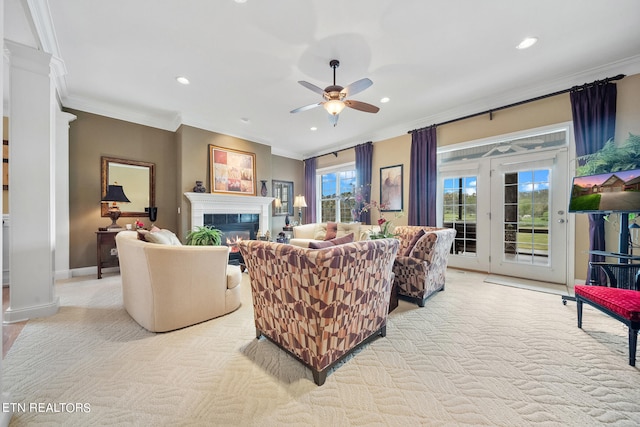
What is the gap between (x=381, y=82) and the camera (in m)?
3.40

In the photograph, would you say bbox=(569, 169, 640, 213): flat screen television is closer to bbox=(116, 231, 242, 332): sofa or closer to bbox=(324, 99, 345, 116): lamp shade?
bbox=(324, 99, 345, 116): lamp shade

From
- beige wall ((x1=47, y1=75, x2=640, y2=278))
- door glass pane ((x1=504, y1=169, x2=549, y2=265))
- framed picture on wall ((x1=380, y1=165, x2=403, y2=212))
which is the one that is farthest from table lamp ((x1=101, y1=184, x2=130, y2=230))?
door glass pane ((x1=504, y1=169, x2=549, y2=265))

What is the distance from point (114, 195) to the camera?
3889mm

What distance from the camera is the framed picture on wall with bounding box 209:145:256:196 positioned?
4965mm

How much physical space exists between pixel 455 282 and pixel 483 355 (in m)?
1.99

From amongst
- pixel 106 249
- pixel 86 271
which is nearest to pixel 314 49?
pixel 106 249

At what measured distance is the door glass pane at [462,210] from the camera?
436 centimetres

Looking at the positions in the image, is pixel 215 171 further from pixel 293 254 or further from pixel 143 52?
pixel 293 254

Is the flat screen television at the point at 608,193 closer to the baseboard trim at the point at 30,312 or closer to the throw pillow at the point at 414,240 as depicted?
the throw pillow at the point at 414,240

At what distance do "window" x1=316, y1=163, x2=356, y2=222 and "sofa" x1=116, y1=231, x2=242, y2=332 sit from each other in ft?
13.7

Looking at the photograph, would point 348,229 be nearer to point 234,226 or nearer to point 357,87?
point 234,226

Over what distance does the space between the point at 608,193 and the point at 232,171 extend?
550 cm

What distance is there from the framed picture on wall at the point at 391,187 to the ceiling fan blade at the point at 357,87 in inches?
110

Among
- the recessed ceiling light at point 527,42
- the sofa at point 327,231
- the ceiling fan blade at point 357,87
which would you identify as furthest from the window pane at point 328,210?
the recessed ceiling light at point 527,42
